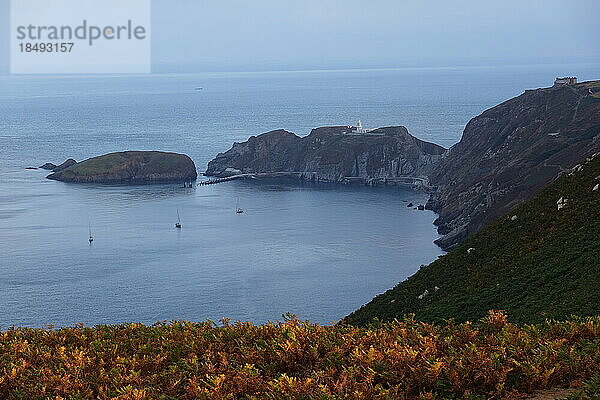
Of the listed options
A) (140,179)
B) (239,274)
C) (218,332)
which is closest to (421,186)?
(140,179)

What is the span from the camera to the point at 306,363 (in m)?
9.88

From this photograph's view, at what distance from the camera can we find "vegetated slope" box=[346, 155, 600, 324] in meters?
19.2

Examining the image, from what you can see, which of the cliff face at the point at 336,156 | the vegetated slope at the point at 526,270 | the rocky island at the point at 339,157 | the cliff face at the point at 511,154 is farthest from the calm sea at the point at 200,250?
the vegetated slope at the point at 526,270

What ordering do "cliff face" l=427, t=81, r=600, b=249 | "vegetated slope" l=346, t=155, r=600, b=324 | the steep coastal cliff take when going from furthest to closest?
the steep coastal cliff, "cliff face" l=427, t=81, r=600, b=249, "vegetated slope" l=346, t=155, r=600, b=324

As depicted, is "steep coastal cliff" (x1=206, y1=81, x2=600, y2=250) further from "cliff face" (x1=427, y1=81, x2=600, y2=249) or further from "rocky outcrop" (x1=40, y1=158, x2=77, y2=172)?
"rocky outcrop" (x1=40, y1=158, x2=77, y2=172)

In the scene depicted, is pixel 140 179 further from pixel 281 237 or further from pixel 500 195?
pixel 500 195

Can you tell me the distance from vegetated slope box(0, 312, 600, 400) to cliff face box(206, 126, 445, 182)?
140 meters

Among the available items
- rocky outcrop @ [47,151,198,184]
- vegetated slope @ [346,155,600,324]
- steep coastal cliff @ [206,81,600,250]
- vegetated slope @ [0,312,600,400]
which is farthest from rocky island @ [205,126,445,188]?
vegetated slope @ [0,312,600,400]

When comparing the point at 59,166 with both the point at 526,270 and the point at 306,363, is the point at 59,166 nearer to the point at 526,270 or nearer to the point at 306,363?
the point at 526,270

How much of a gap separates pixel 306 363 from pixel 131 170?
150 m

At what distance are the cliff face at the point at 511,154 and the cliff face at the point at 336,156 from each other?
1077 cm

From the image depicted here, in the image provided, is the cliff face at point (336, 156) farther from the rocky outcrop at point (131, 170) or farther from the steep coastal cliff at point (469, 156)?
the rocky outcrop at point (131, 170)

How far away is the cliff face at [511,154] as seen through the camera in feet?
294

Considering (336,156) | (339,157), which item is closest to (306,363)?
(339,157)
